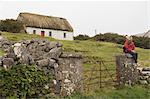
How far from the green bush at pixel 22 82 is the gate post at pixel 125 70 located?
428cm

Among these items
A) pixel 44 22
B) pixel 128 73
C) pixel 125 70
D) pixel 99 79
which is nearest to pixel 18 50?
pixel 99 79

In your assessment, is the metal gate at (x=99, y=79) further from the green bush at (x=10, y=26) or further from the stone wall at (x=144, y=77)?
the green bush at (x=10, y=26)

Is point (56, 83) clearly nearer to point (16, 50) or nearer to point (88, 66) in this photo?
point (16, 50)

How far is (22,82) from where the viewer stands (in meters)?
12.8

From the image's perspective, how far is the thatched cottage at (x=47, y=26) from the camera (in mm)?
60031

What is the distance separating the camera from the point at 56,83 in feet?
44.9

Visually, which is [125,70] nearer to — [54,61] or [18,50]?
[54,61]

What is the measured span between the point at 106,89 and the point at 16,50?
389cm

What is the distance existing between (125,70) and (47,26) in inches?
1820

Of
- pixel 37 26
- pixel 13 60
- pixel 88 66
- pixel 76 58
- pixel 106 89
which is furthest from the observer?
pixel 37 26

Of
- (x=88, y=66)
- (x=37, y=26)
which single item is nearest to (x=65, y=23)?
(x=37, y=26)

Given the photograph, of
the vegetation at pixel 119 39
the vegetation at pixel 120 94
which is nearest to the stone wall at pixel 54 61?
the vegetation at pixel 120 94

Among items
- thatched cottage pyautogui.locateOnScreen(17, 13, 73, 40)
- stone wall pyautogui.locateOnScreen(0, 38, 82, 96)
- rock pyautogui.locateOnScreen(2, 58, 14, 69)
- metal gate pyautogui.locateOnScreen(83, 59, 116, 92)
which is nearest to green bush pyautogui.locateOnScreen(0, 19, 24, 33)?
thatched cottage pyautogui.locateOnScreen(17, 13, 73, 40)

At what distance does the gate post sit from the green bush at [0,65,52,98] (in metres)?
4.28
